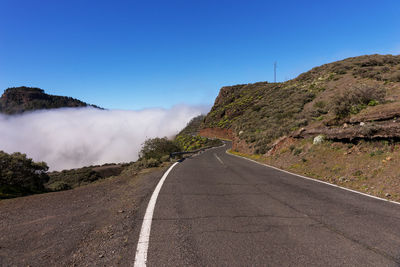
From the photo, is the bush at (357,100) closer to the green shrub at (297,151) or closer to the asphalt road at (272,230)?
the green shrub at (297,151)

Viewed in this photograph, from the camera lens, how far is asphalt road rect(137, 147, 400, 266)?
9.15 ft

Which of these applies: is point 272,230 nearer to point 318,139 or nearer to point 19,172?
point 318,139

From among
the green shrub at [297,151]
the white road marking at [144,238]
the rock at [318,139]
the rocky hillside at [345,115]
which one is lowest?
the white road marking at [144,238]

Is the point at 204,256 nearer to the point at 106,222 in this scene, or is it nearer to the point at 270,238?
the point at 270,238

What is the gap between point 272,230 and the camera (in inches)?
145

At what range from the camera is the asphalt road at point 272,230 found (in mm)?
2789

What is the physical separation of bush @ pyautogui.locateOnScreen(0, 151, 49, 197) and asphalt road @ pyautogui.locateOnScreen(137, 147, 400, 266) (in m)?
9.42

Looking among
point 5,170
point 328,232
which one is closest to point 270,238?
point 328,232

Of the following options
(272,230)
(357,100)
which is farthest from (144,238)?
(357,100)

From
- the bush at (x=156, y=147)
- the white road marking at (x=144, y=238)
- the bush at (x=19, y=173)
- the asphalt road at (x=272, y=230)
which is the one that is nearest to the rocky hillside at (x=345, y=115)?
the asphalt road at (x=272, y=230)

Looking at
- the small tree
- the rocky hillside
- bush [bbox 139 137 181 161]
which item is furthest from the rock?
the small tree

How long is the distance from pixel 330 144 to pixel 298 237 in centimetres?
1067

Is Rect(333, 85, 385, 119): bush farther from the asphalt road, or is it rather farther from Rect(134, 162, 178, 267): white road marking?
Rect(134, 162, 178, 267): white road marking

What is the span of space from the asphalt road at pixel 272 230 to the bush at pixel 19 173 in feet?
30.9
